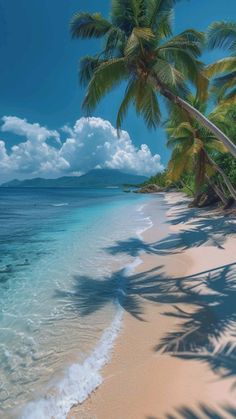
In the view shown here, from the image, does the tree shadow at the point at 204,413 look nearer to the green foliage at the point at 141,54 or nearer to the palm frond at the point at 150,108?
the green foliage at the point at 141,54

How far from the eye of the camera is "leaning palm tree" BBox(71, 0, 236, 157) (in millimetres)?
8773

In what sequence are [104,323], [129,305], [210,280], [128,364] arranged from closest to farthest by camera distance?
[128,364]
[104,323]
[129,305]
[210,280]

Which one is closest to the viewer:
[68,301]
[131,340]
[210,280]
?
[131,340]

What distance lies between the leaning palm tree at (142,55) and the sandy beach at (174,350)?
4.94 metres

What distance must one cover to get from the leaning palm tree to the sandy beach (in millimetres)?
4935

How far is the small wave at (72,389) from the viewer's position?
3387 millimetres

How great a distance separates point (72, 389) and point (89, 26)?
36.3 ft

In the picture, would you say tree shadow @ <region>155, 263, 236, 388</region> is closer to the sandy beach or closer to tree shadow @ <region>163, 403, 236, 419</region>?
the sandy beach

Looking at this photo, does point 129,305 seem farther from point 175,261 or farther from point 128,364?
point 175,261

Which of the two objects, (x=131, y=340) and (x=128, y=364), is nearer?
(x=128, y=364)

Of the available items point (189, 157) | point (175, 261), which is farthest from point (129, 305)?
point (189, 157)

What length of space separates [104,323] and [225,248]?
6.09m

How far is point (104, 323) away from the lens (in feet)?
18.0

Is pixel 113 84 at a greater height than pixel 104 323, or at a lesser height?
greater
